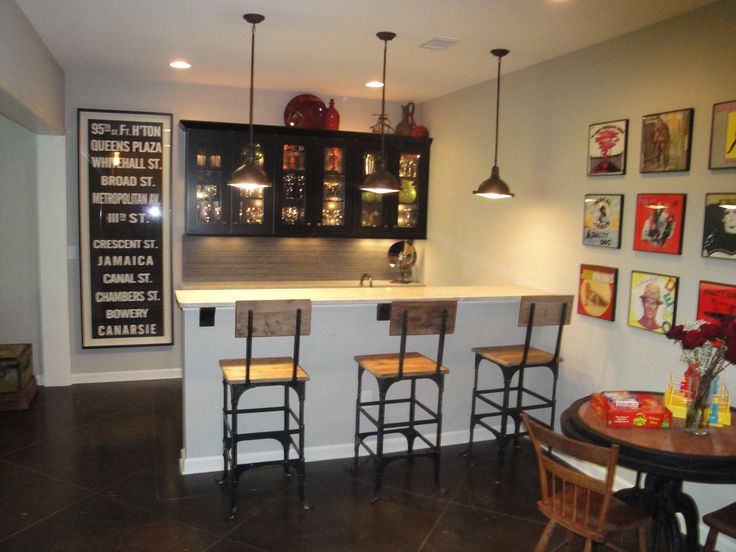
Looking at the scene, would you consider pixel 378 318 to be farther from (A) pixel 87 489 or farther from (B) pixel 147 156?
(B) pixel 147 156

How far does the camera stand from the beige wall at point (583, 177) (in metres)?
3.13

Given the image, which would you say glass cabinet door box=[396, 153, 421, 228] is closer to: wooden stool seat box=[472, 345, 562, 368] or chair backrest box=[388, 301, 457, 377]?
wooden stool seat box=[472, 345, 562, 368]

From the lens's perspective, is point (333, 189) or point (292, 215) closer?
point (292, 215)

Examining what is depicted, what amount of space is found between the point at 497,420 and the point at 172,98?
3.99 metres

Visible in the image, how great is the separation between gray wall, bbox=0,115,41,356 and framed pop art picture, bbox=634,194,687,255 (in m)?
4.75

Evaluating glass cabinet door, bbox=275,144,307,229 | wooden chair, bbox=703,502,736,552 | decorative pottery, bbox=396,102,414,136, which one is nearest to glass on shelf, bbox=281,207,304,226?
glass cabinet door, bbox=275,144,307,229

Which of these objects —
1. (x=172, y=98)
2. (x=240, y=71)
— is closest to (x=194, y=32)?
(x=240, y=71)

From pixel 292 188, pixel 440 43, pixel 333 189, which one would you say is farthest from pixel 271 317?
pixel 333 189

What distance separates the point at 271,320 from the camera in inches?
125

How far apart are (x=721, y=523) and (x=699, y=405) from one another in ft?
1.48

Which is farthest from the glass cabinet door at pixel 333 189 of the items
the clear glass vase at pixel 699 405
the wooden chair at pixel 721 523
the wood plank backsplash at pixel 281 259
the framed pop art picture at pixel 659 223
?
the wooden chair at pixel 721 523

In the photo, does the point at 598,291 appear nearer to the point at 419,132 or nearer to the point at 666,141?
the point at 666,141

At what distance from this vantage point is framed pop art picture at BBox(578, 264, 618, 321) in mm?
3709

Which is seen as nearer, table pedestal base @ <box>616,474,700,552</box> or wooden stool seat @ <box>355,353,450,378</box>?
table pedestal base @ <box>616,474,700,552</box>
